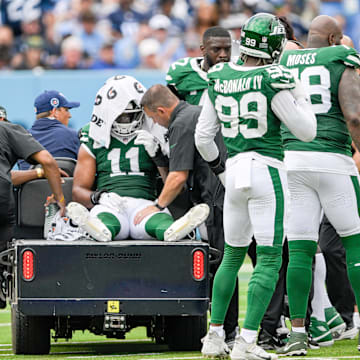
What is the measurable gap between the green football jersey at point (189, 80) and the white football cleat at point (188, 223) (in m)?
1.49

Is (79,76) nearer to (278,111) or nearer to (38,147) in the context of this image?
(38,147)

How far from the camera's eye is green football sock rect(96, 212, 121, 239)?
697 cm

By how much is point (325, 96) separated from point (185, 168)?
Result: 106 cm

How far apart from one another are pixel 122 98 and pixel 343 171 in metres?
1.72

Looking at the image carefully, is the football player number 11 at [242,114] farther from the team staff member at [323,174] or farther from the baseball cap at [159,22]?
the baseball cap at [159,22]

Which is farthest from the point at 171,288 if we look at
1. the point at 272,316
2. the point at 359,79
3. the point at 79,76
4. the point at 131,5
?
the point at 131,5

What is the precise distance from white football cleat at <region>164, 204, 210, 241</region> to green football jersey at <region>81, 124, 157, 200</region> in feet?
2.38

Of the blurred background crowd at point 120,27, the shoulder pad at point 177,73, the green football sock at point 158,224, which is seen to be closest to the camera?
the green football sock at point 158,224

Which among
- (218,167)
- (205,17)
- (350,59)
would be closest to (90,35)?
(205,17)

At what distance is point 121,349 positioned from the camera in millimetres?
7523

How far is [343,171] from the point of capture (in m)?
6.56

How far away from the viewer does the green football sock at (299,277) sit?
663 cm

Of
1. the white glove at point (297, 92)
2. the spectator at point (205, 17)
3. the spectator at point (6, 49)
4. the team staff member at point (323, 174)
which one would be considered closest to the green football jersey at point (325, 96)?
the team staff member at point (323, 174)

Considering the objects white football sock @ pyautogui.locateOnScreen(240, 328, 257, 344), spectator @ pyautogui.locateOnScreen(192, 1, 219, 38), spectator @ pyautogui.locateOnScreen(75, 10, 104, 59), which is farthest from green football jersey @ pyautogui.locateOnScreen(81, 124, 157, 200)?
spectator @ pyautogui.locateOnScreen(192, 1, 219, 38)
